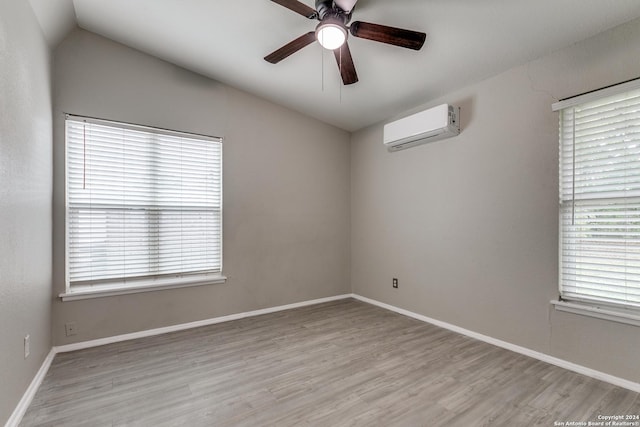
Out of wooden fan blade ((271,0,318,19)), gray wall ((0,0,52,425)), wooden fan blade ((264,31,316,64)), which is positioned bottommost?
gray wall ((0,0,52,425))

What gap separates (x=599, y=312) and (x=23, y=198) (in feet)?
13.4

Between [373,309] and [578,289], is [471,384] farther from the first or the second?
[373,309]

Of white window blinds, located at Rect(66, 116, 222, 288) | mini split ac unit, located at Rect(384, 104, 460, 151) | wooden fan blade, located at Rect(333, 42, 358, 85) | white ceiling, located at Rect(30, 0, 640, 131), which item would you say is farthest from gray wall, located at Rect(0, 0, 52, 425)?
mini split ac unit, located at Rect(384, 104, 460, 151)

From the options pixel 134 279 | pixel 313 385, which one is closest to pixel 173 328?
pixel 134 279

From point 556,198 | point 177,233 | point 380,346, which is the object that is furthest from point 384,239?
point 177,233

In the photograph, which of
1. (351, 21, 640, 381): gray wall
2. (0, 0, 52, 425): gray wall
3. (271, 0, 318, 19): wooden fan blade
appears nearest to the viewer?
(0, 0, 52, 425): gray wall

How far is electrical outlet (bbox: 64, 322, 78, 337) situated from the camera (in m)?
2.70

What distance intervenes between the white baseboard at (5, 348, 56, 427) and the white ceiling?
104 inches

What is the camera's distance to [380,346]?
2.79m

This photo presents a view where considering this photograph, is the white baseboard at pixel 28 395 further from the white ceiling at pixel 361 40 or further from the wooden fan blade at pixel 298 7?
the wooden fan blade at pixel 298 7

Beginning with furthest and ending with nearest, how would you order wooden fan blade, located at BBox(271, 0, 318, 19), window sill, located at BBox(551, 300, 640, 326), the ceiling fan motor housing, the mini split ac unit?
1. the mini split ac unit
2. window sill, located at BBox(551, 300, 640, 326)
3. the ceiling fan motor housing
4. wooden fan blade, located at BBox(271, 0, 318, 19)

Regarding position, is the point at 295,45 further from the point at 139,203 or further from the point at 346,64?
the point at 139,203

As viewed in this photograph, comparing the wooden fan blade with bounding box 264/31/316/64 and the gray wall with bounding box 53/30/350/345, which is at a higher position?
the wooden fan blade with bounding box 264/31/316/64

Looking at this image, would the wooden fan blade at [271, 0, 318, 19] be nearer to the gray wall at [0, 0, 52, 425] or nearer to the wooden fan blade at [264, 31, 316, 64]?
the wooden fan blade at [264, 31, 316, 64]
